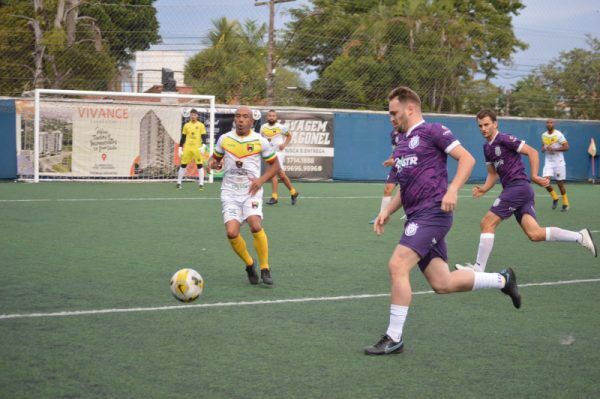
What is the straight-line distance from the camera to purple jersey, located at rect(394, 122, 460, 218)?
583 cm

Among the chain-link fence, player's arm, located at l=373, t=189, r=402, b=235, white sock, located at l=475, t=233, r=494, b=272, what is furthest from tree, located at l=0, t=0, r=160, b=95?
player's arm, located at l=373, t=189, r=402, b=235

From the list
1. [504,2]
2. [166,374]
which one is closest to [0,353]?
[166,374]

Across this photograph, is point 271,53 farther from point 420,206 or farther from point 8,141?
point 420,206

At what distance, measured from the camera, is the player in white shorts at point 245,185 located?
27.6ft

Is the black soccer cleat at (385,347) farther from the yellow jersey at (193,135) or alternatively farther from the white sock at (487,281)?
the yellow jersey at (193,135)

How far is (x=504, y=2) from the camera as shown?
52.9m

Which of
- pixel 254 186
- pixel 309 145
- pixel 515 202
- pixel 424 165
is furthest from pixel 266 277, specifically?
pixel 309 145

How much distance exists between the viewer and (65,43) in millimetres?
28891

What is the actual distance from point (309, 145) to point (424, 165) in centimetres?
2086

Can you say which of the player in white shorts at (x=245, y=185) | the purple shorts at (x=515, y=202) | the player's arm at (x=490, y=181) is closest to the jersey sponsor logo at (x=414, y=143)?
the player in white shorts at (x=245, y=185)

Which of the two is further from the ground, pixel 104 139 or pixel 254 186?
pixel 104 139

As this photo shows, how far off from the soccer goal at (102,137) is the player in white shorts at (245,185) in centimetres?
1357

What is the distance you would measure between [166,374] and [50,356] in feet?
2.93

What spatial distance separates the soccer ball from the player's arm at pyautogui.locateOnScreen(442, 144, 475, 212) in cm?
254
